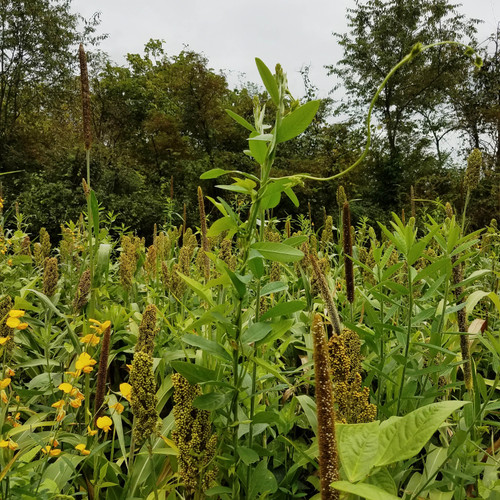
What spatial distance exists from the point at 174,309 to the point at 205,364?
40.6 inches

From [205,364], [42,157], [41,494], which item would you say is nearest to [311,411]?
[205,364]

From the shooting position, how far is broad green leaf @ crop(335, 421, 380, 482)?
38 cm

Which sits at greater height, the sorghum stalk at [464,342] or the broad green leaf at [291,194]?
the broad green leaf at [291,194]

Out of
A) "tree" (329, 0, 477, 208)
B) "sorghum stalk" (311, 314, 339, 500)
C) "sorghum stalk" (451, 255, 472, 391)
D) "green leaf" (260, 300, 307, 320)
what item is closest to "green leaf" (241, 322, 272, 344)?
"green leaf" (260, 300, 307, 320)

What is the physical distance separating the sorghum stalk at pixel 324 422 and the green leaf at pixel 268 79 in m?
0.48

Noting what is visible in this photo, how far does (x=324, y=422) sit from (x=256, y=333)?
40cm

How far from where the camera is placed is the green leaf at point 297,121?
68 cm

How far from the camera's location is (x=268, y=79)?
0.71 meters

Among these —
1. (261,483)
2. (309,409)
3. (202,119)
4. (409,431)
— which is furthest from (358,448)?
(202,119)

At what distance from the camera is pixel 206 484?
2.48 feet

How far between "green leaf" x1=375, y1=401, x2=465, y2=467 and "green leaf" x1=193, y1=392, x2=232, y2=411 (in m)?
0.35

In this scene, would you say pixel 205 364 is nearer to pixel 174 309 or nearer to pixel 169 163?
pixel 174 309

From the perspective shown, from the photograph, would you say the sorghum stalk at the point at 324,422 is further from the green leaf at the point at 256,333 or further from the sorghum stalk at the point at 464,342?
the sorghum stalk at the point at 464,342

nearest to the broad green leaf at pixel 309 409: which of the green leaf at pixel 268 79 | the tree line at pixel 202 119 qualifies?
the green leaf at pixel 268 79
